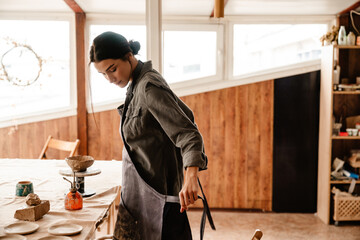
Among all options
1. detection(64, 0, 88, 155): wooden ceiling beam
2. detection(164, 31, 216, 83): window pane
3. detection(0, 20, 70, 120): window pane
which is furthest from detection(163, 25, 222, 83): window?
detection(0, 20, 70, 120): window pane

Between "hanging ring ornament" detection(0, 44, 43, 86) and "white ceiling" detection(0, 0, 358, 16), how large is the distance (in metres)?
0.47

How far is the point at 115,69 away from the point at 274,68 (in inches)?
123

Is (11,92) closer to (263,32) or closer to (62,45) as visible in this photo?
(62,45)

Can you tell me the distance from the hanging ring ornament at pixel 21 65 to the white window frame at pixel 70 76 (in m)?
0.37

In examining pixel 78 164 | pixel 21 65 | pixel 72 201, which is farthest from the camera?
pixel 21 65

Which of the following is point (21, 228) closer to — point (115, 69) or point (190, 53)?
point (115, 69)

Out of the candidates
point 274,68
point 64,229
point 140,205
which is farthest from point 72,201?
point 274,68

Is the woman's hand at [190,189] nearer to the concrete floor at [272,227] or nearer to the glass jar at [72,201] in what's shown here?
the glass jar at [72,201]

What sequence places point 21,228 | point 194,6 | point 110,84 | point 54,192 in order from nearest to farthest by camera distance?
point 21,228
point 54,192
point 194,6
point 110,84

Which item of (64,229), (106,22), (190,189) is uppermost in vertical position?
(106,22)

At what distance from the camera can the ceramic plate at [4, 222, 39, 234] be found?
1.58m

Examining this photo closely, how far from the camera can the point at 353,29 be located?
4.13 metres

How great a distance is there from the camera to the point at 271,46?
14.3ft

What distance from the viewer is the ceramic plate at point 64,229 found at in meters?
1.58
